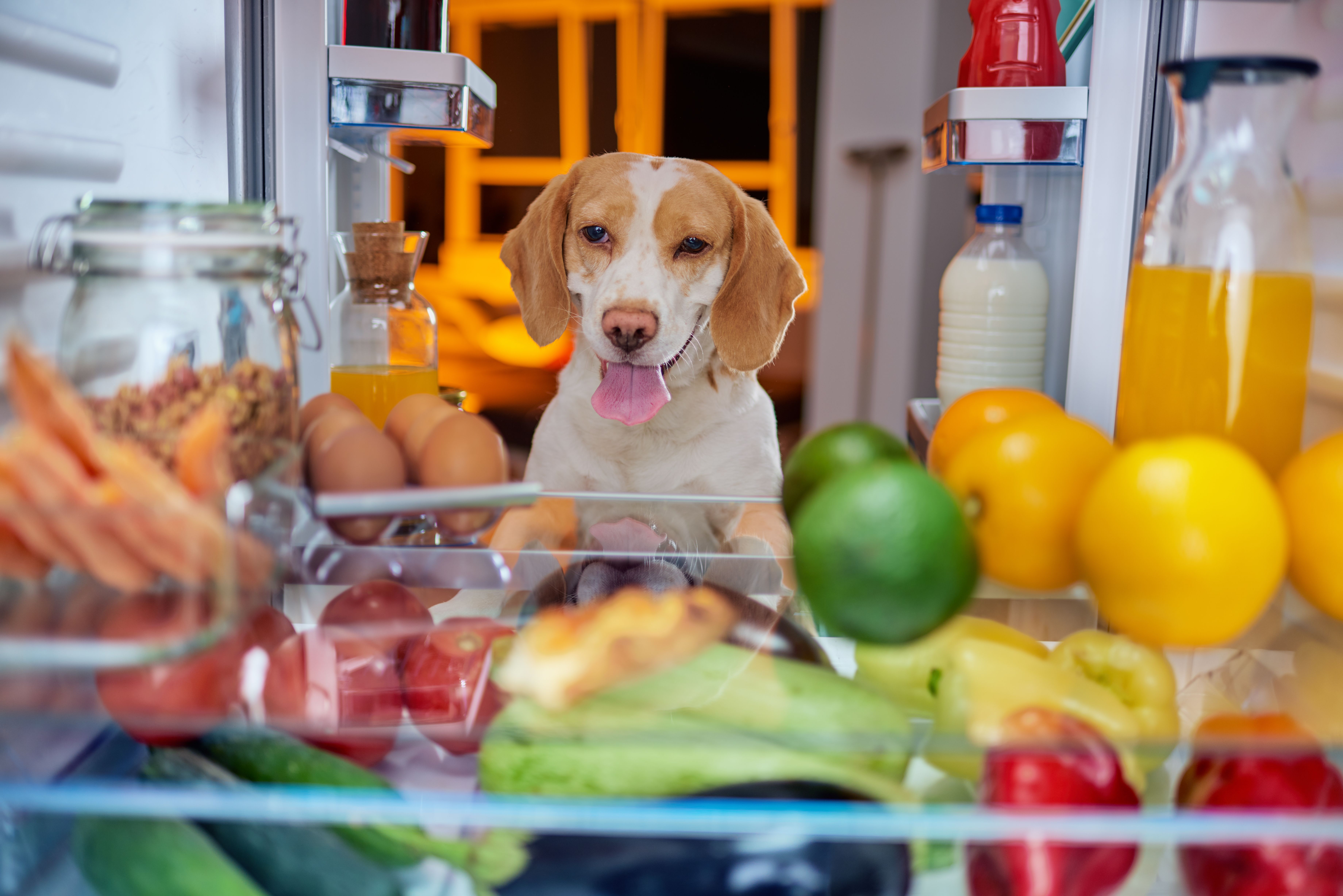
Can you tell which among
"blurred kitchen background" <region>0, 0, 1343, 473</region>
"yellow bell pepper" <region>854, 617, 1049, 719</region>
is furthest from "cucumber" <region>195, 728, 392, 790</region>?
→ "blurred kitchen background" <region>0, 0, 1343, 473</region>

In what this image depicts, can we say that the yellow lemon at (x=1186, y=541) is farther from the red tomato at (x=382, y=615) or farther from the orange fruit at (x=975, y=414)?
the red tomato at (x=382, y=615)

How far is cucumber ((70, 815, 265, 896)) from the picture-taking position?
0.48 m

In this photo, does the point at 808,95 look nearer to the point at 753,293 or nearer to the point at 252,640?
the point at 753,293

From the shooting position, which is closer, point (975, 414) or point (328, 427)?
point (328, 427)

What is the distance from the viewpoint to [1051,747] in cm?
45

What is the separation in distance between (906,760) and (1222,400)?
1.18 feet

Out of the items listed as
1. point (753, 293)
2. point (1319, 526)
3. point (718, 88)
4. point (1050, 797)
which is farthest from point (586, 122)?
point (1050, 797)

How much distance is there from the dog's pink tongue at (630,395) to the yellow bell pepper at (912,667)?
0.90 m

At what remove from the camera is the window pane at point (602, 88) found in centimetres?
318

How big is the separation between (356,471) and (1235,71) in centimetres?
58

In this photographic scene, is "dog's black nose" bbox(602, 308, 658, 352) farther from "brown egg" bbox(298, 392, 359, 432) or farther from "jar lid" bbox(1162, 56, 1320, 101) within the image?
"jar lid" bbox(1162, 56, 1320, 101)

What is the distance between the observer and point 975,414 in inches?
31.3

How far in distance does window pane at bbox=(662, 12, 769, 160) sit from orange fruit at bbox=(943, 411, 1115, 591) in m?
2.95

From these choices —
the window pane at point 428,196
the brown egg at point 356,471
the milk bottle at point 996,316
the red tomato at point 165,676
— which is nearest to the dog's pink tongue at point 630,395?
the milk bottle at point 996,316
